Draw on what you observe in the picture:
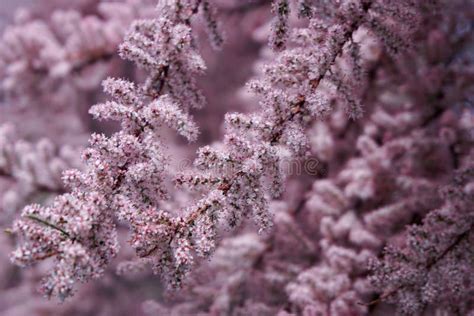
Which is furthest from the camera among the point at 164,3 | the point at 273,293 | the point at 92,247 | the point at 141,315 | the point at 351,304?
the point at 141,315

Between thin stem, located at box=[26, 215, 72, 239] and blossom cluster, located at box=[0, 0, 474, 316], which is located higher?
blossom cluster, located at box=[0, 0, 474, 316]

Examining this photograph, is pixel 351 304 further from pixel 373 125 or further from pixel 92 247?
pixel 92 247

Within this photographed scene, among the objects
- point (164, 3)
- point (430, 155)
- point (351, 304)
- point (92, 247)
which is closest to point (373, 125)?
point (430, 155)

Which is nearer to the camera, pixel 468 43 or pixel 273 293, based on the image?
pixel 273 293

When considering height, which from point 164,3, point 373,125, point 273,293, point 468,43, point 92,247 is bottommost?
point 92,247

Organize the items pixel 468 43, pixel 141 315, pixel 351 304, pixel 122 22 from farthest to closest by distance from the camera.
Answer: pixel 141 315
pixel 122 22
pixel 468 43
pixel 351 304

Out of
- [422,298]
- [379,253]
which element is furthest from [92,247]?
[379,253]

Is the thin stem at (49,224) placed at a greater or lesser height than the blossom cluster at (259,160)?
lesser

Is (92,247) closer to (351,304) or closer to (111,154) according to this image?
(111,154)

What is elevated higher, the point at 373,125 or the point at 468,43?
the point at 468,43
